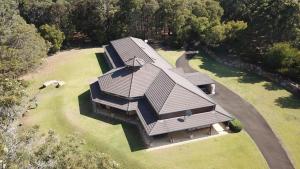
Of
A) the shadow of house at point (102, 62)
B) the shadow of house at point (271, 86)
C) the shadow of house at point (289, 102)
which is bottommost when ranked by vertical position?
the shadow of house at point (289, 102)

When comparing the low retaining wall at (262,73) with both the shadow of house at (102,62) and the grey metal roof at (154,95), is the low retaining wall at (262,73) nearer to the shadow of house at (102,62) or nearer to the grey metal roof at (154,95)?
the grey metal roof at (154,95)

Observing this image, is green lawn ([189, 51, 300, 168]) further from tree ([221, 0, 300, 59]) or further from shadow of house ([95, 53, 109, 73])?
shadow of house ([95, 53, 109, 73])

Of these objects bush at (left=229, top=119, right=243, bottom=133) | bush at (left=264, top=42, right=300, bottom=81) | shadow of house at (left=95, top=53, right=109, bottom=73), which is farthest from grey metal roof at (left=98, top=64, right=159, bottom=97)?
bush at (left=264, top=42, right=300, bottom=81)

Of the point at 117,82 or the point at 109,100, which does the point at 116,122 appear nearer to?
the point at 109,100

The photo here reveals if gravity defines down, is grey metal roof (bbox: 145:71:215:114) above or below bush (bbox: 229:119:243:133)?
above

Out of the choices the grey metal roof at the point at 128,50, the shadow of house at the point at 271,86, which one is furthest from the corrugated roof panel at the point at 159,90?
the shadow of house at the point at 271,86

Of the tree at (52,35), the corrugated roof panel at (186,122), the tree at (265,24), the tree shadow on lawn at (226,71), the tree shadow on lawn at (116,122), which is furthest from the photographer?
the tree at (52,35)
